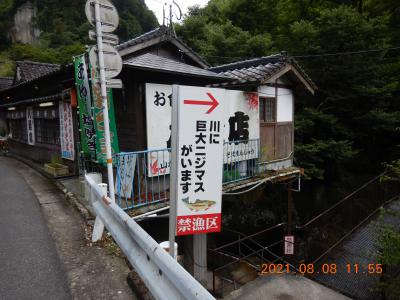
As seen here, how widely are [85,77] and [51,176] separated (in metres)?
5.99

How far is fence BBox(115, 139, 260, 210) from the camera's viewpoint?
702 cm

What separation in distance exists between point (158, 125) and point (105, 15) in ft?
11.7

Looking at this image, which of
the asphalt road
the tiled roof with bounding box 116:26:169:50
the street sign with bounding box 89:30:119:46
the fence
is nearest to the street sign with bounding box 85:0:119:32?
the street sign with bounding box 89:30:119:46

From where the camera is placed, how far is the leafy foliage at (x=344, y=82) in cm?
1528

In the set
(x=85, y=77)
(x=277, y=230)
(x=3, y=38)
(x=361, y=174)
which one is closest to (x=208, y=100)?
(x=85, y=77)

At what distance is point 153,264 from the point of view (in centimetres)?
272

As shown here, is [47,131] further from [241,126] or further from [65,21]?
[65,21]

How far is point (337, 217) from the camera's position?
15984mm

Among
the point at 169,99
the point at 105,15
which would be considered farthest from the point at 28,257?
the point at 169,99

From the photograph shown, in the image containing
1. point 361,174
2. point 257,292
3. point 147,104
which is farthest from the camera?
point 361,174

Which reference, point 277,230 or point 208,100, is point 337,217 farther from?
point 208,100

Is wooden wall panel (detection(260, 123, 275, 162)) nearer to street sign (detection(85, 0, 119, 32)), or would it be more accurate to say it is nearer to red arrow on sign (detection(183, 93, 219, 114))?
street sign (detection(85, 0, 119, 32))

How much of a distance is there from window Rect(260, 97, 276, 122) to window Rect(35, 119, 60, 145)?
9276 millimetres
